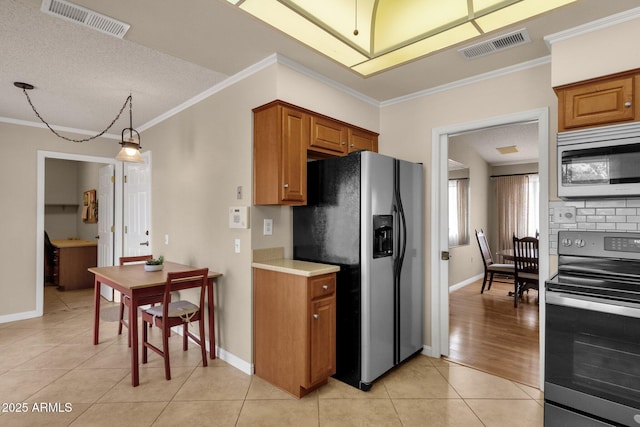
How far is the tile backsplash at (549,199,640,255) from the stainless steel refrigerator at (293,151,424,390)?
1063 millimetres

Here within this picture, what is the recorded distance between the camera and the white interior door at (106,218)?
509 centimetres

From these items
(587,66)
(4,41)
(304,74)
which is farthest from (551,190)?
(4,41)

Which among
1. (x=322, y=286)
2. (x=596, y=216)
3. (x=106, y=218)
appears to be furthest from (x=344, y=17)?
(x=106, y=218)

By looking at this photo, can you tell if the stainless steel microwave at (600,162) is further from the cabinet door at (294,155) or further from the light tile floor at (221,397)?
the cabinet door at (294,155)

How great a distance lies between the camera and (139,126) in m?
4.61

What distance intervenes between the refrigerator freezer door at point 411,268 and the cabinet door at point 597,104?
1162 mm

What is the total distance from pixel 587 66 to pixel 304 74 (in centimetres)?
199

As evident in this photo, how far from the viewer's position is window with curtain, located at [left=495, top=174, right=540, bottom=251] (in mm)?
7008

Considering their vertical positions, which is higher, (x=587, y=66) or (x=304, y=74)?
(x=304, y=74)

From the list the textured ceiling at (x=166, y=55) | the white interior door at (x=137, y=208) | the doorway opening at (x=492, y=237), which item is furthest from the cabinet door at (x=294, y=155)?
the white interior door at (x=137, y=208)

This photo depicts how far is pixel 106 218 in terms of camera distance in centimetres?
522

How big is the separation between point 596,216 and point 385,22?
78.9 inches

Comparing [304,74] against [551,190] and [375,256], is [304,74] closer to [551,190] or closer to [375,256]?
[375,256]

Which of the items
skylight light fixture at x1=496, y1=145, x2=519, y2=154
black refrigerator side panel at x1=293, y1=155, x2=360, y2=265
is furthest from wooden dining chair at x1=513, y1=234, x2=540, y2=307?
black refrigerator side panel at x1=293, y1=155, x2=360, y2=265
